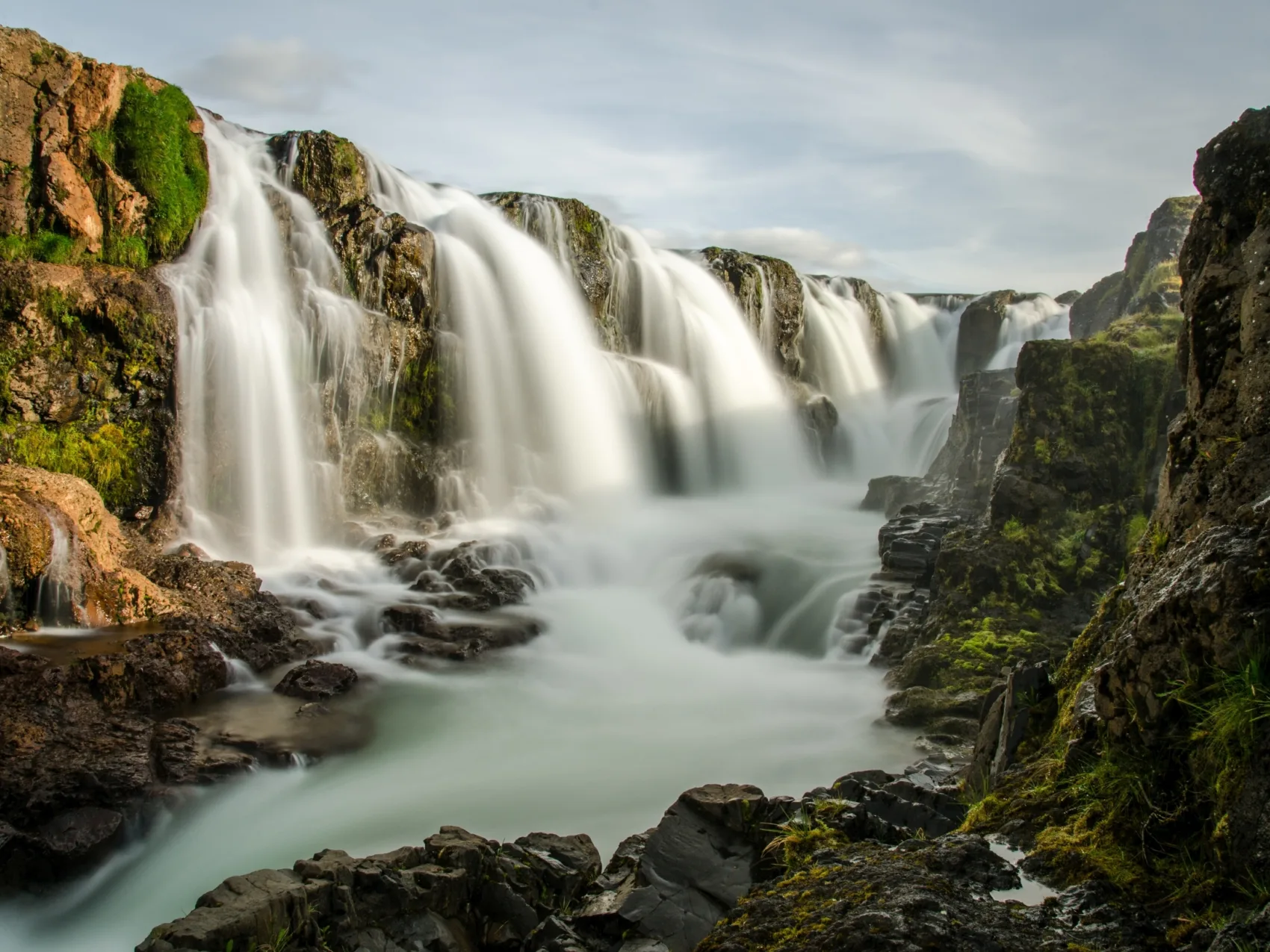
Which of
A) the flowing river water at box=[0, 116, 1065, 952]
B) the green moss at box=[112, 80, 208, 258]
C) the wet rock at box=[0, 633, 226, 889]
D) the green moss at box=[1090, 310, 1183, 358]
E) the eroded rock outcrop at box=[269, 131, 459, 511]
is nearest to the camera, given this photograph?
the wet rock at box=[0, 633, 226, 889]

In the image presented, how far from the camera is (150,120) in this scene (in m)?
15.7

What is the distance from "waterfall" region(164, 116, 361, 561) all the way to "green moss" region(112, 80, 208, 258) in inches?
14.2

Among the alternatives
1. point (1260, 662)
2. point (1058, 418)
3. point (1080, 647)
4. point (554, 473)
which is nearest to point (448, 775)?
point (1080, 647)

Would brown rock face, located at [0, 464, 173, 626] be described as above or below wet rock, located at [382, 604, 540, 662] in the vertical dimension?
above

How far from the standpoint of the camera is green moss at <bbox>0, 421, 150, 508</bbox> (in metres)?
13.2

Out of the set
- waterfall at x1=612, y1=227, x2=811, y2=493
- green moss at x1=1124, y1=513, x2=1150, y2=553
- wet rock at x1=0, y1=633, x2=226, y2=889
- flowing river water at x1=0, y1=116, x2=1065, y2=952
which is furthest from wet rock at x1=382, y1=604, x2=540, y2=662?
waterfall at x1=612, y1=227, x2=811, y2=493

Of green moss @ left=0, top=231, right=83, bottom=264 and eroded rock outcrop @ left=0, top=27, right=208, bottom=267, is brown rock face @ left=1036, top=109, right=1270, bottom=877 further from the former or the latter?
eroded rock outcrop @ left=0, top=27, right=208, bottom=267

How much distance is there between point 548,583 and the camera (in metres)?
15.2

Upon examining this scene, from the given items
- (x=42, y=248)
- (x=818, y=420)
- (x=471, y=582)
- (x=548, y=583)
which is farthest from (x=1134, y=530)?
(x=818, y=420)

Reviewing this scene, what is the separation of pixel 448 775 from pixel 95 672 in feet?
11.4

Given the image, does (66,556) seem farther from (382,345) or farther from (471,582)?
(382,345)

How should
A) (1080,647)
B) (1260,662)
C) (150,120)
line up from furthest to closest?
(150,120) < (1080,647) < (1260,662)

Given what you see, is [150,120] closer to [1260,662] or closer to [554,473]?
[554,473]

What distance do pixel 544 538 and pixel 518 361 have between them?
187 inches
